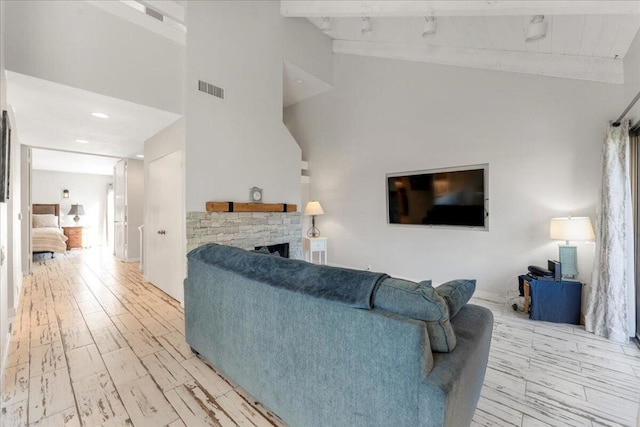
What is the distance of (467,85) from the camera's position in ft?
12.7

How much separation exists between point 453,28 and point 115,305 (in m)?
5.42

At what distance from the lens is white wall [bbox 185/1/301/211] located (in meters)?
3.50

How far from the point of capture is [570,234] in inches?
113

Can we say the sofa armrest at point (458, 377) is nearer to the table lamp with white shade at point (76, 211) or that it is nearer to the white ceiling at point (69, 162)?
the white ceiling at point (69, 162)

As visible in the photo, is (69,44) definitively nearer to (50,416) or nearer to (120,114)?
(120,114)

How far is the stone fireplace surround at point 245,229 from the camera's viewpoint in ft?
11.5

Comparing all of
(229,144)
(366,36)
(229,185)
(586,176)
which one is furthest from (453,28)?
(229,185)

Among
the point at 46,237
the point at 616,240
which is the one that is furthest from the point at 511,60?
the point at 46,237

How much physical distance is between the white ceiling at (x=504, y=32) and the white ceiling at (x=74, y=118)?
2.74 metres

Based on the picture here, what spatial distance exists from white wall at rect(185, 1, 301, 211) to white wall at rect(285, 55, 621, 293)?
1239 mm

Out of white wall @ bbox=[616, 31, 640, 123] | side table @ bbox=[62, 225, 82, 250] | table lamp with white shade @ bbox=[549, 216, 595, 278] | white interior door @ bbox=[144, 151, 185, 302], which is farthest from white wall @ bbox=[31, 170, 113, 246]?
white wall @ bbox=[616, 31, 640, 123]

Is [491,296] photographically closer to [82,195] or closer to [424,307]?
[424,307]

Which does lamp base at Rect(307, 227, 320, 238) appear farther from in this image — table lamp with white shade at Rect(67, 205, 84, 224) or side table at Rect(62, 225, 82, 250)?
table lamp with white shade at Rect(67, 205, 84, 224)

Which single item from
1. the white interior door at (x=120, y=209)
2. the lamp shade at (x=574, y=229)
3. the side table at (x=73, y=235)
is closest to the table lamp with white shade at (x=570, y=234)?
the lamp shade at (x=574, y=229)
